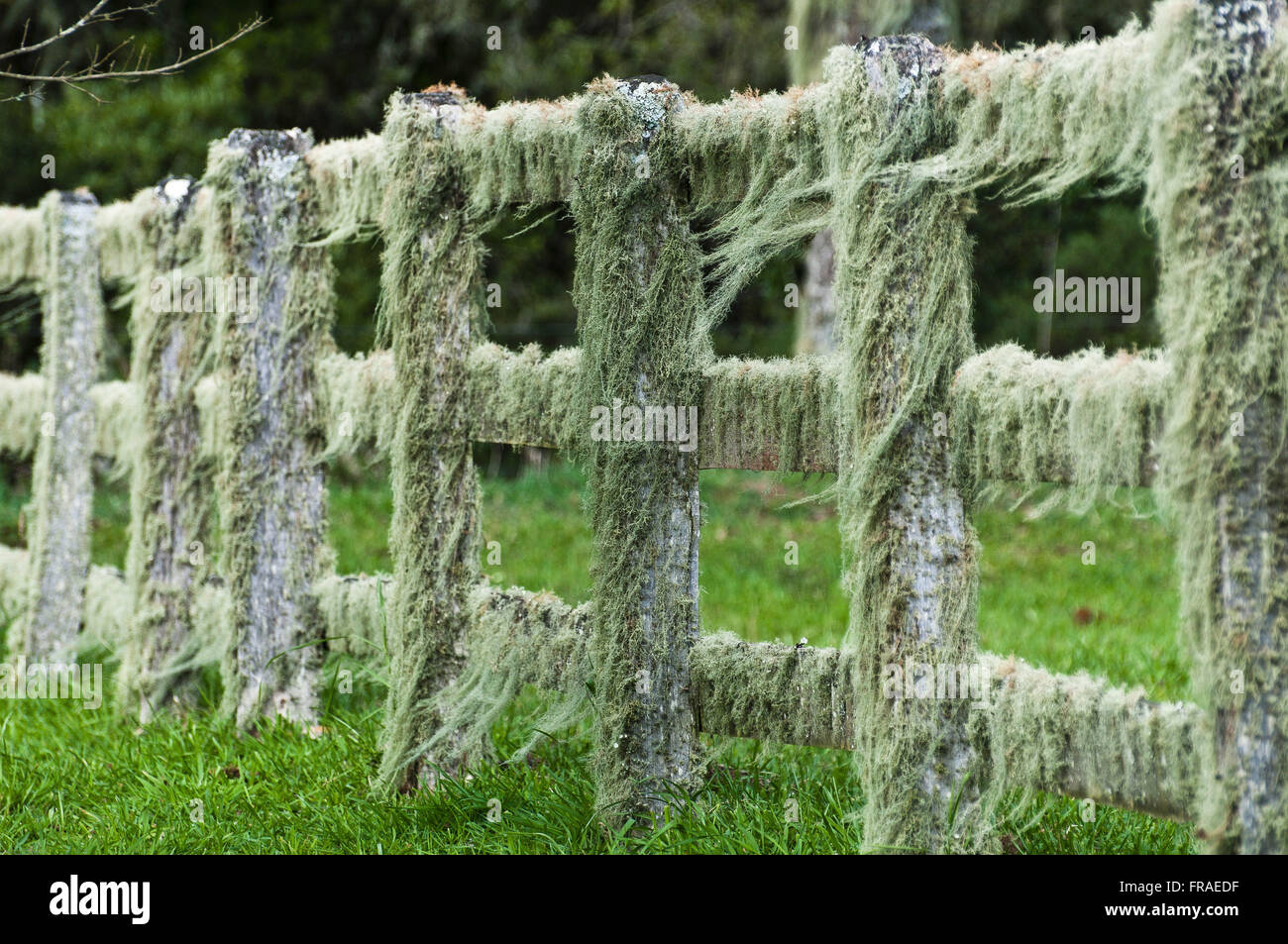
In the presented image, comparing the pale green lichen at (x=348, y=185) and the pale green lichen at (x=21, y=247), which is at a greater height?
the pale green lichen at (x=21, y=247)

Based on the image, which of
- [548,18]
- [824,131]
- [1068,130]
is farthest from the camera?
[548,18]

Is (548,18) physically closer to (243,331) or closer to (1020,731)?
(243,331)

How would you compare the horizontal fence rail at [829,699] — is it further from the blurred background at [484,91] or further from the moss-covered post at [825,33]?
the blurred background at [484,91]

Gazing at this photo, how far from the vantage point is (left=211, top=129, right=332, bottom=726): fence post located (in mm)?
5102

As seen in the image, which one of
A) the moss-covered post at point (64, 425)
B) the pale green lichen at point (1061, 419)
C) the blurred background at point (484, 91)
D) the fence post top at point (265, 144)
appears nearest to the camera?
the pale green lichen at point (1061, 419)

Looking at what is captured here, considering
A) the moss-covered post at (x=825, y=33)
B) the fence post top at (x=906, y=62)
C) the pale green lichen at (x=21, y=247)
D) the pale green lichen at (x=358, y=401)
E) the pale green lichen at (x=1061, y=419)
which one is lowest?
the pale green lichen at (x=1061, y=419)

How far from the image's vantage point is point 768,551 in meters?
9.67

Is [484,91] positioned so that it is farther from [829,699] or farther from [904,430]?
[904,430]

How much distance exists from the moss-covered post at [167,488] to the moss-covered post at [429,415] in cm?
168

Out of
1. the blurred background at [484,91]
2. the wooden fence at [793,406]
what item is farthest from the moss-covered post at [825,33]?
the wooden fence at [793,406]

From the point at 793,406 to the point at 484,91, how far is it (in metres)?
13.8

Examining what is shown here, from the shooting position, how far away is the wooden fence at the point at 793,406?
8.93ft
